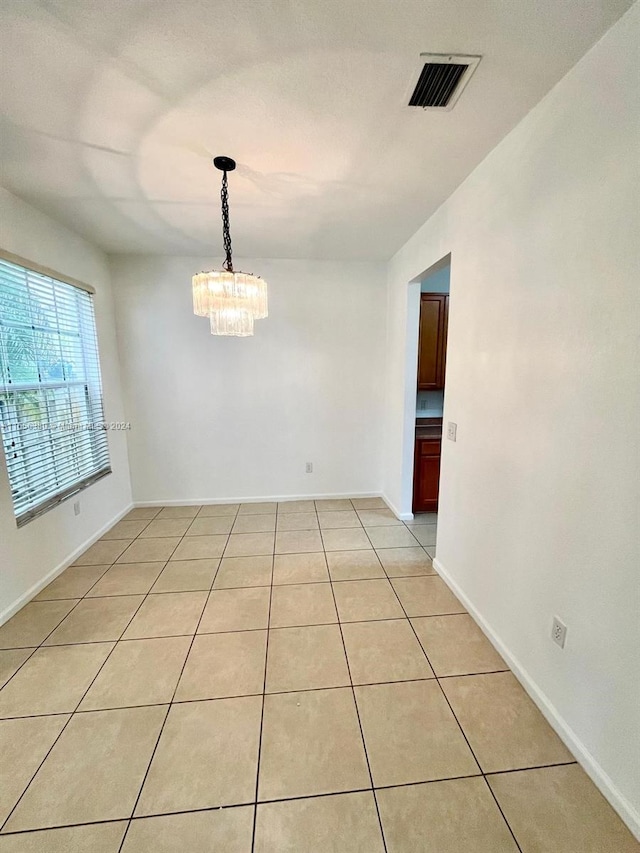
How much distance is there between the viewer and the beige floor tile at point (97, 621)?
1881 millimetres

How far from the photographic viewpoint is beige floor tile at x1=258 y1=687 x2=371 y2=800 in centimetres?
120

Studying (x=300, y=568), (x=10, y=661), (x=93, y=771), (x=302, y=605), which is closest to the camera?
(x=93, y=771)

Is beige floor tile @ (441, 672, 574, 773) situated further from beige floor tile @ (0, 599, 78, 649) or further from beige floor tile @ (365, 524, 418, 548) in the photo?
beige floor tile @ (0, 599, 78, 649)

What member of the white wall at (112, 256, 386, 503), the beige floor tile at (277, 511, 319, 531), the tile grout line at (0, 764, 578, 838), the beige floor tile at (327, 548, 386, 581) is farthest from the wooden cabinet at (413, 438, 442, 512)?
the tile grout line at (0, 764, 578, 838)

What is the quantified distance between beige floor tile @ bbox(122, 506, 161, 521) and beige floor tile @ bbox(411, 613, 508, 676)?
2731 mm

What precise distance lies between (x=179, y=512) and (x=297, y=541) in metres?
1.43

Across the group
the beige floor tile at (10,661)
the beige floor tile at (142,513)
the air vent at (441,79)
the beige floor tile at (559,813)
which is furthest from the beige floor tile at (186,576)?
the air vent at (441,79)

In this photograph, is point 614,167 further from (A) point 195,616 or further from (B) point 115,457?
(B) point 115,457

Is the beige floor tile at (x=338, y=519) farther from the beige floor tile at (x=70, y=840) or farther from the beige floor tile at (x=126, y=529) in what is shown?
the beige floor tile at (x=70, y=840)

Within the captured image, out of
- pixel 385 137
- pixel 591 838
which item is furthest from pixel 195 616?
pixel 385 137

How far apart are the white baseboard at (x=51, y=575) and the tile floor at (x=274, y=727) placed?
50 millimetres

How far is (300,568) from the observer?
8.24 ft

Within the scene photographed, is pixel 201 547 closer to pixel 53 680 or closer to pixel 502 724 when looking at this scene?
pixel 53 680

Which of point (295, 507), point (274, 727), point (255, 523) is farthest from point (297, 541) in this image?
point (274, 727)
